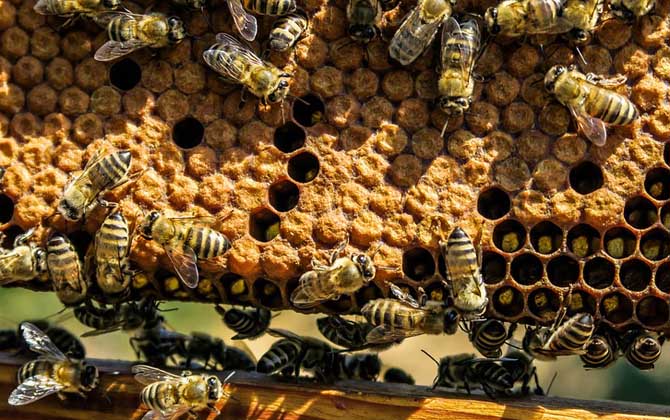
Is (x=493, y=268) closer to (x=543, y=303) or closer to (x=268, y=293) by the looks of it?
(x=543, y=303)

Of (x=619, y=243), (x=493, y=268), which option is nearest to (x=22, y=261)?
(x=493, y=268)

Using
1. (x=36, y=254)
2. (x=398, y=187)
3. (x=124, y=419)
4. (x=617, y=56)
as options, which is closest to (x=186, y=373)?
(x=124, y=419)

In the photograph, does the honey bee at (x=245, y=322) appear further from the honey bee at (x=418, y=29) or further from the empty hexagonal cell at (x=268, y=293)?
the honey bee at (x=418, y=29)

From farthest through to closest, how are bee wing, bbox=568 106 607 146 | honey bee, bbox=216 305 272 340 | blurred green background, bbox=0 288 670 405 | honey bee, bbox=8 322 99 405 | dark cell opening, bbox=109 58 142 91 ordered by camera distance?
blurred green background, bbox=0 288 670 405 → honey bee, bbox=216 305 272 340 → dark cell opening, bbox=109 58 142 91 → honey bee, bbox=8 322 99 405 → bee wing, bbox=568 106 607 146

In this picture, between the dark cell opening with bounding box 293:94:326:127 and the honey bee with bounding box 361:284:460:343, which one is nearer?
the honey bee with bounding box 361:284:460:343

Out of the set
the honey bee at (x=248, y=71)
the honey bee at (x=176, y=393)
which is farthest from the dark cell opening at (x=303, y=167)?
the honey bee at (x=176, y=393)

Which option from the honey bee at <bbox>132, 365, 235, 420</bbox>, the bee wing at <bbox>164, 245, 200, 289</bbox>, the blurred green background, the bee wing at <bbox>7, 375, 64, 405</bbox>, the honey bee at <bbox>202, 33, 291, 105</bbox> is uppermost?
the honey bee at <bbox>202, 33, 291, 105</bbox>

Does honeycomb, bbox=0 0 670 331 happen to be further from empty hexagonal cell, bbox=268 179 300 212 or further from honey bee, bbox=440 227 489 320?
honey bee, bbox=440 227 489 320

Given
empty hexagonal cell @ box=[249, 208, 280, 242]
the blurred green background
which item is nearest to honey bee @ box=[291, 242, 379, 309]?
empty hexagonal cell @ box=[249, 208, 280, 242]
